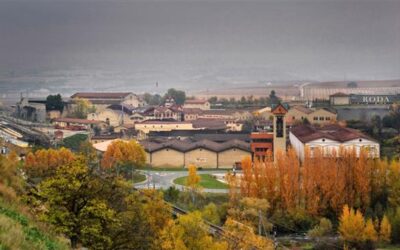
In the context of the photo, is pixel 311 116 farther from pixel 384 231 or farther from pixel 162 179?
pixel 384 231

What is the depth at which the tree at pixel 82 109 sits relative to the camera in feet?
83.5

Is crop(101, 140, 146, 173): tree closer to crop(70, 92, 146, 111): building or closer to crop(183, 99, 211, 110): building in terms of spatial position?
crop(183, 99, 211, 110): building

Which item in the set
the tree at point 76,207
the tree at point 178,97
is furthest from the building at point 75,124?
the tree at point 76,207

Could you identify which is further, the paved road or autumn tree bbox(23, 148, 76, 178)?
the paved road

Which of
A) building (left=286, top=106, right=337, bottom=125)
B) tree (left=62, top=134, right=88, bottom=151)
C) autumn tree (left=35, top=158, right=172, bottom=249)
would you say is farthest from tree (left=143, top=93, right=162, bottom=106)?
autumn tree (left=35, top=158, right=172, bottom=249)

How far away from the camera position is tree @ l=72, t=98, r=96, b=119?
25.5 meters

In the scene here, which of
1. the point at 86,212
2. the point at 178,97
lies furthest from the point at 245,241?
the point at 178,97

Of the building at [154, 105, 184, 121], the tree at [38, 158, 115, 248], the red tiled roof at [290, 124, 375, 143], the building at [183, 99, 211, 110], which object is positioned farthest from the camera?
the building at [183, 99, 211, 110]

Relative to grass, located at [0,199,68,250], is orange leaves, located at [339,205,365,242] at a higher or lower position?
lower

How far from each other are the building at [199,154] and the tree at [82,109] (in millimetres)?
8531

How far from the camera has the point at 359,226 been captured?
970 cm

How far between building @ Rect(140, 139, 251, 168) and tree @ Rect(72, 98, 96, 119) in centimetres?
853

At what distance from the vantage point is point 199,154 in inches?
669

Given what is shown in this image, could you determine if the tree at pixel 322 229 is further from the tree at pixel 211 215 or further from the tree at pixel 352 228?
the tree at pixel 211 215
